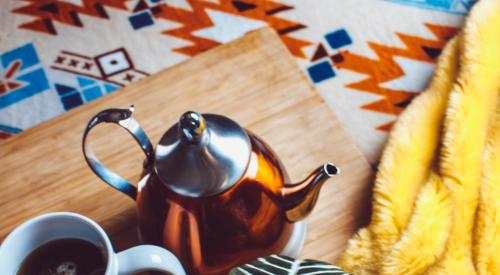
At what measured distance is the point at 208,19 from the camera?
0.95 meters

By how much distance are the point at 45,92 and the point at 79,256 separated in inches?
21.9

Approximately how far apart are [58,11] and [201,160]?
2.28 feet

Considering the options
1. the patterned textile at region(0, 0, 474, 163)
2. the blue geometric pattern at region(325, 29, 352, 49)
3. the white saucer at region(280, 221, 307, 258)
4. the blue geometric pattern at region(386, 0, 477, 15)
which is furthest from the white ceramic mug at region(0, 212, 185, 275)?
the blue geometric pattern at region(386, 0, 477, 15)

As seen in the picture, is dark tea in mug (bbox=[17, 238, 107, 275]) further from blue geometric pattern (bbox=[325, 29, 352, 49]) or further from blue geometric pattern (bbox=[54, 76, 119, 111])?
blue geometric pattern (bbox=[325, 29, 352, 49])

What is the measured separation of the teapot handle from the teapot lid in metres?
0.01

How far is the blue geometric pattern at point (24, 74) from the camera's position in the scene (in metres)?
0.90

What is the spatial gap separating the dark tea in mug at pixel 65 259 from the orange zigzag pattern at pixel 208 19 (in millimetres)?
563

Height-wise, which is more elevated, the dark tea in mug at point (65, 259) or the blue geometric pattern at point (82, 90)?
the dark tea in mug at point (65, 259)

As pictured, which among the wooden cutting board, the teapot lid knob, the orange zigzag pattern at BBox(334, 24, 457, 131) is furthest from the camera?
the orange zigzag pattern at BBox(334, 24, 457, 131)

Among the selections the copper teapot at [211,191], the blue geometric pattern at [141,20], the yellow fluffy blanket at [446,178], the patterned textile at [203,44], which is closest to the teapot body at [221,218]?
the copper teapot at [211,191]

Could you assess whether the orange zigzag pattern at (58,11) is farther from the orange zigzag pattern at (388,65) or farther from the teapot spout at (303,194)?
the teapot spout at (303,194)

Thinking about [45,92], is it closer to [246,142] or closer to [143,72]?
[143,72]

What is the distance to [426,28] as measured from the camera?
36.8 inches

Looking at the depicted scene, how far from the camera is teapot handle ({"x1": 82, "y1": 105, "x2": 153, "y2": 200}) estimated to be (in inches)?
14.4
